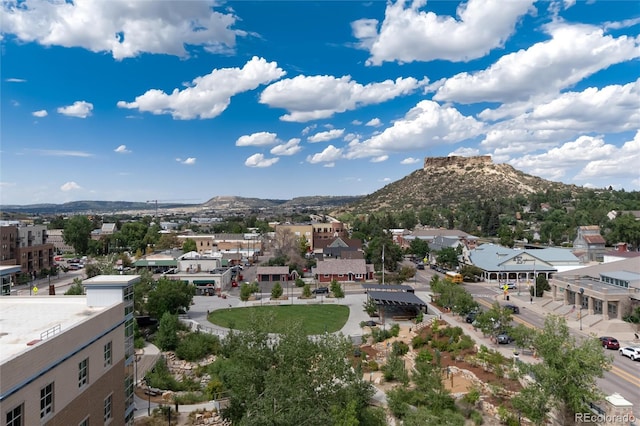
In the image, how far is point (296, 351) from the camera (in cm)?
2180

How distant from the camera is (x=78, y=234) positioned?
105000 millimetres

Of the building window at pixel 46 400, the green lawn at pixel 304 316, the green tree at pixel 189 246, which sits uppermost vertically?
the building window at pixel 46 400

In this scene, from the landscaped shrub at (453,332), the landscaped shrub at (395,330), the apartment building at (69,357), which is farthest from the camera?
the landscaped shrub at (395,330)

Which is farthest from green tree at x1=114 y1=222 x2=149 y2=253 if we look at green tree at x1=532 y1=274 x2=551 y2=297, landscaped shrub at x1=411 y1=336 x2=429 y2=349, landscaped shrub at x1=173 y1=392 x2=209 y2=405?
green tree at x1=532 y1=274 x2=551 y2=297

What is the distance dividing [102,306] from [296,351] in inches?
372

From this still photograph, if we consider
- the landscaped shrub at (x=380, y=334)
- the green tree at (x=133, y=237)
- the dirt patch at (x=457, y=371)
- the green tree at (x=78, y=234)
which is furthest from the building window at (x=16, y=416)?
the green tree at (x=78, y=234)

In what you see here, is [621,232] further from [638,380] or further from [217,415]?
[217,415]

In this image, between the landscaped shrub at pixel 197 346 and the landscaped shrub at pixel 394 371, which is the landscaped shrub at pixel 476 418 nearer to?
the landscaped shrub at pixel 394 371

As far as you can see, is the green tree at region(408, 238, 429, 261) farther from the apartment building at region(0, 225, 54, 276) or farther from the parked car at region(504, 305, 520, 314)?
the apartment building at region(0, 225, 54, 276)

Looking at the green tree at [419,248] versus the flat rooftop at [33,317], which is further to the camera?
the green tree at [419,248]

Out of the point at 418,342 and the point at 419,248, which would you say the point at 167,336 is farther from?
the point at 419,248

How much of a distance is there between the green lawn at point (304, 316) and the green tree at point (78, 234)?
7049 centimetres

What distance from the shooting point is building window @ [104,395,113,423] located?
19.0 m

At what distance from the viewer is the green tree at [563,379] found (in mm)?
20188
